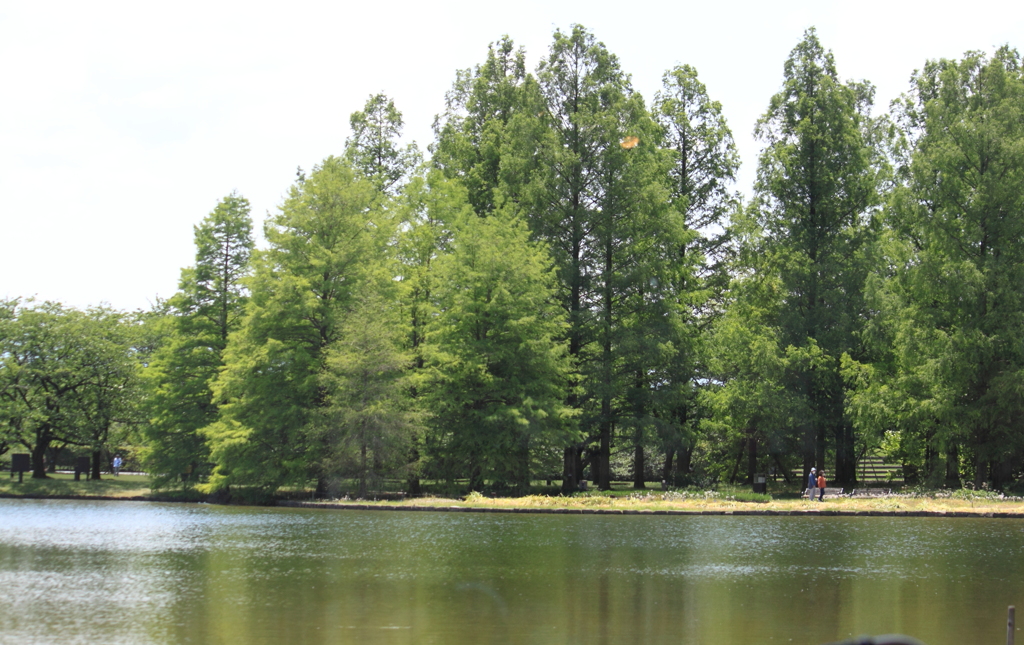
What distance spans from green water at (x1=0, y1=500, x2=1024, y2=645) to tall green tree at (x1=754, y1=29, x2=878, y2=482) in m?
16.9

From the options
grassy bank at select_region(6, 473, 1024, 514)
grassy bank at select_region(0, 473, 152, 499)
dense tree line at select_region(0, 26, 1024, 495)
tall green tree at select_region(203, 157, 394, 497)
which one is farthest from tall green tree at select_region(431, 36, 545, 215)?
grassy bank at select_region(0, 473, 152, 499)

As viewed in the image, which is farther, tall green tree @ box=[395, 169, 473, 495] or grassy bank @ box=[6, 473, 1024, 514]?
tall green tree @ box=[395, 169, 473, 495]

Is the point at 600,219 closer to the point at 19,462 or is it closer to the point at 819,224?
the point at 819,224

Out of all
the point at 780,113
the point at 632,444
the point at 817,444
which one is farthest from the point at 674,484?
the point at 780,113

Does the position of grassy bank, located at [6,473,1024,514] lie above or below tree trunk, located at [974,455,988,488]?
below

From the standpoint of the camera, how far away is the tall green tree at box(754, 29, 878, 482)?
137ft

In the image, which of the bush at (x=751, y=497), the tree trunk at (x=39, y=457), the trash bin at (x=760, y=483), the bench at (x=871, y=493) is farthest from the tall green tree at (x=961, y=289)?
the tree trunk at (x=39, y=457)

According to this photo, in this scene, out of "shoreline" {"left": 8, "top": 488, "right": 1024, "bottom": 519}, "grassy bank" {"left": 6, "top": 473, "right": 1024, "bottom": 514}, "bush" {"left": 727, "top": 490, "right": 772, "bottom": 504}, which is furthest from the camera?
"bush" {"left": 727, "top": 490, "right": 772, "bottom": 504}

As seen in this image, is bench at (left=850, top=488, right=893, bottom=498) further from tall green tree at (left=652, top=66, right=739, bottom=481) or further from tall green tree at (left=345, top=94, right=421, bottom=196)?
tall green tree at (left=345, top=94, right=421, bottom=196)

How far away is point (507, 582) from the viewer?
1523 centimetres

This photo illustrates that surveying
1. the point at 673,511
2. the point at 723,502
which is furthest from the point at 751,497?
the point at 673,511

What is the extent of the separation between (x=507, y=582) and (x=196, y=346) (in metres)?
32.4

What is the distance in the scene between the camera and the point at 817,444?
41.8 metres

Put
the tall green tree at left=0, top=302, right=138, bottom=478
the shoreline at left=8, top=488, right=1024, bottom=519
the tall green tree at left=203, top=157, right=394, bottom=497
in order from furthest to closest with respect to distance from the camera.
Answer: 1. the tall green tree at left=0, top=302, right=138, bottom=478
2. the tall green tree at left=203, top=157, right=394, bottom=497
3. the shoreline at left=8, top=488, right=1024, bottom=519
